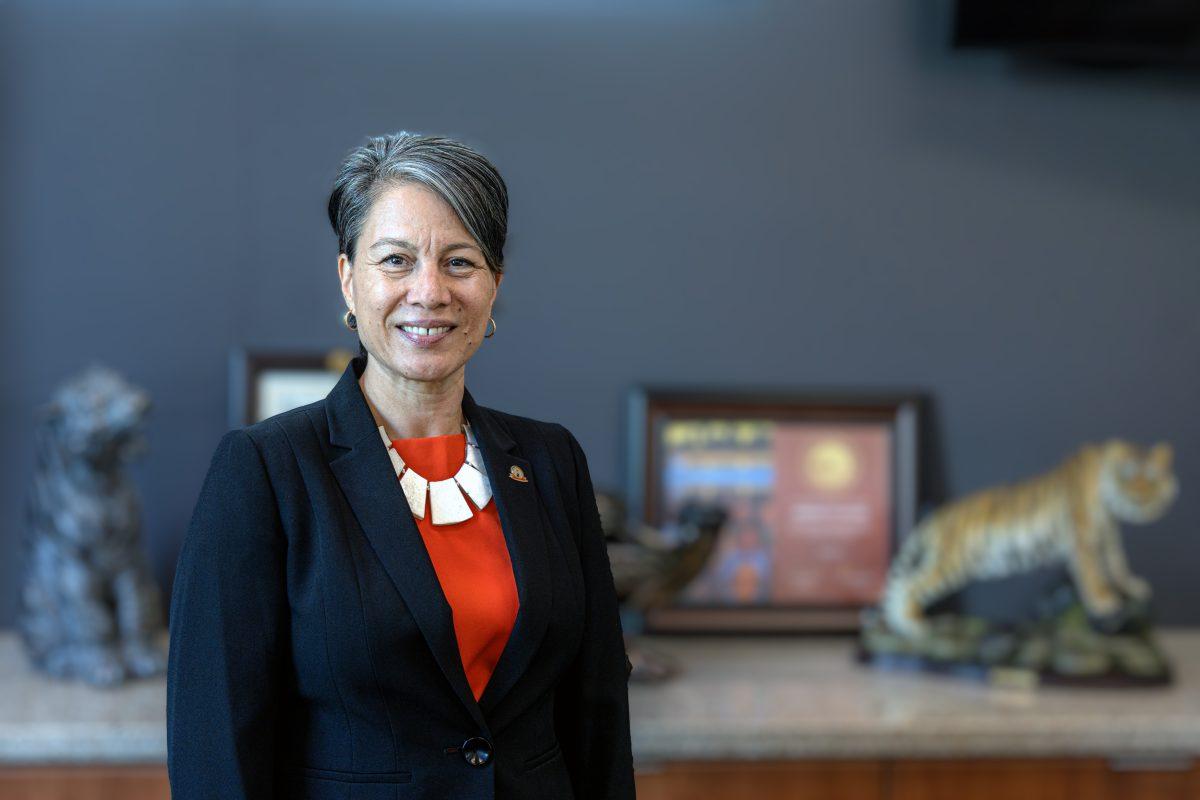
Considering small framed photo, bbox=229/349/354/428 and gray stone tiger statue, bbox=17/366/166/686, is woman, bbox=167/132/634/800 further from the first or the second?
small framed photo, bbox=229/349/354/428

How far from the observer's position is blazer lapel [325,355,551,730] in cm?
103

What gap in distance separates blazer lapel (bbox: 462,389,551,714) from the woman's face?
0.10 metres

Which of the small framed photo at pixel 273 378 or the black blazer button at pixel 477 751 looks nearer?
the black blazer button at pixel 477 751

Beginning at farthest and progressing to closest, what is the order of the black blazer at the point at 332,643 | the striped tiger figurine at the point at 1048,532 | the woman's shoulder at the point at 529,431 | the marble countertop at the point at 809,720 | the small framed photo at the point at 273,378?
the small framed photo at the point at 273,378 → the striped tiger figurine at the point at 1048,532 → the marble countertop at the point at 809,720 → the woman's shoulder at the point at 529,431 → the black blazer at the point at 332,643

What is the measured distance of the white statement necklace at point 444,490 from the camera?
1.09m

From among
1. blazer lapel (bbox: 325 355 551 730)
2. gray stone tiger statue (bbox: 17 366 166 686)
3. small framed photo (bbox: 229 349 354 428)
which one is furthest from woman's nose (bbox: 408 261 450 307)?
small framed photo (bbox: 229 349 354 428)

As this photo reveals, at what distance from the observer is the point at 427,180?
104cm

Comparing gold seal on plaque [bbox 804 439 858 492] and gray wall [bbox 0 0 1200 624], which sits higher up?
gray wall [bbox 0 0 1200 624]

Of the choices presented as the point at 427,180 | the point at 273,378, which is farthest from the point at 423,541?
the point at 273,378

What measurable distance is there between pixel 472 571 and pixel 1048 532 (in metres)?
1.51

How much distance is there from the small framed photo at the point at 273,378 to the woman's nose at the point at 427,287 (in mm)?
1349

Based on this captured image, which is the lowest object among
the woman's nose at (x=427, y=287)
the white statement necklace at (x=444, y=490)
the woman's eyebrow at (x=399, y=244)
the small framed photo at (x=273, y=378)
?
the white statement necklace at (x=444, y=490)

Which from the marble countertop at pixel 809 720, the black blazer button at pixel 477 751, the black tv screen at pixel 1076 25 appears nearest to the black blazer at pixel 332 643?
the black blazer button at pixel 477 751

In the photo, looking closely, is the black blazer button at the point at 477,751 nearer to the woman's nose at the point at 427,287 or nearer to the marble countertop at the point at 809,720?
the woman's nose at the point at 427,287
